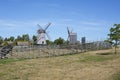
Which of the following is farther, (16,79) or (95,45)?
(95,45)

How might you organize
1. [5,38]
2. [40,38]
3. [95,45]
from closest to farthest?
1. [95,45]
2. [40,38]
3. [5,38]

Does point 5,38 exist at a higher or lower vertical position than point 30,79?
higher

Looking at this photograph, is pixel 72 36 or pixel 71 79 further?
pixel 72 36

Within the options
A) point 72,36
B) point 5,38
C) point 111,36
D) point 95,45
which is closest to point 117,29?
point 111,36

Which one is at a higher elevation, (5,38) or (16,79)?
(5,38)

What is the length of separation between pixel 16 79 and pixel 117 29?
32334 mm

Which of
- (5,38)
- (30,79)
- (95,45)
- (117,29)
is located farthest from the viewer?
(5,38)

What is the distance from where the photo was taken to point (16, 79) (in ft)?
57.3

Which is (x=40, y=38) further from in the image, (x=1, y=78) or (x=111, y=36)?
(x=1, y=78)

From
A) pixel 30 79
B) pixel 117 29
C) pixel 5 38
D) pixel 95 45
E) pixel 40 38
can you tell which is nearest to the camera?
pixel 30 79

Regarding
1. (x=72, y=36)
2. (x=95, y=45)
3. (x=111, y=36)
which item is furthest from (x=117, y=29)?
(x=72, y=36)

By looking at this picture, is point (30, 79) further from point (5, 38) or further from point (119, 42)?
point (5, 38)

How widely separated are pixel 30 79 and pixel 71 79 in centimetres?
262

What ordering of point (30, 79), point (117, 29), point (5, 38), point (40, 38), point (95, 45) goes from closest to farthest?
point (30, 79) → point (117, 29) → point (95, 45) → point (40, 38) → point (5, 38)
